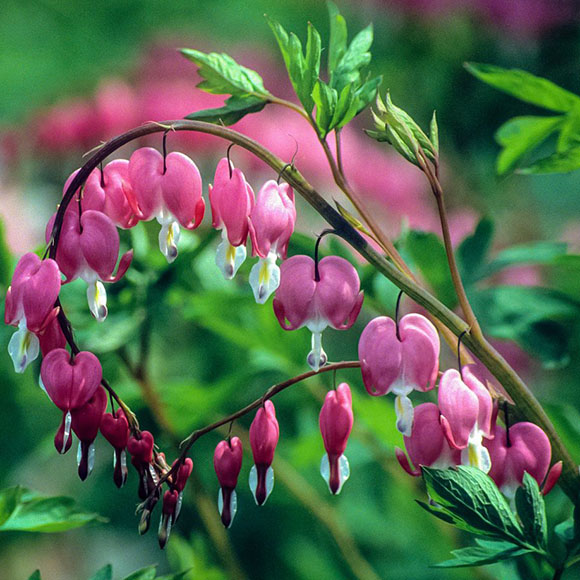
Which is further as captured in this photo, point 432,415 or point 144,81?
point 144,81

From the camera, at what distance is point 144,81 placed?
1.93m

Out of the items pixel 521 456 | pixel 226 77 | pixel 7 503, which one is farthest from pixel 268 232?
pixel 7 503

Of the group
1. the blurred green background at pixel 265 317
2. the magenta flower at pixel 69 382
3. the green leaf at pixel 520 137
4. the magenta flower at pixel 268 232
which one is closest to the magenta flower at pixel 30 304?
the magenta flower at pixel 69 382

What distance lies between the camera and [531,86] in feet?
2.42

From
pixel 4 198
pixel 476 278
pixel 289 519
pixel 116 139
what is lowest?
pixel 289 519

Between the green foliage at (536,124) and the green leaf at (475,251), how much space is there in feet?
0.37

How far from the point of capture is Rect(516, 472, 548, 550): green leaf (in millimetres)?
553

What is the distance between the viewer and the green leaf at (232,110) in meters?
0.58

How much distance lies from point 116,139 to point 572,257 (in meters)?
0.48

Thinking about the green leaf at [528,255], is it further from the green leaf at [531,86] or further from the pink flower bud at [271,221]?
the pink flower bud at [271,221]

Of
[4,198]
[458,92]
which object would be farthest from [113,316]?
[458,92]

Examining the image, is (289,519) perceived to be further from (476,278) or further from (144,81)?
(144,81)

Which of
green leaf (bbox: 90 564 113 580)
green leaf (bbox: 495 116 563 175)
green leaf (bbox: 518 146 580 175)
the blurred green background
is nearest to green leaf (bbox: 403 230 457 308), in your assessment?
the blurred green background

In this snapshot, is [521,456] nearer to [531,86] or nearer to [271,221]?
[271,221]
